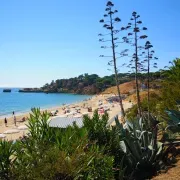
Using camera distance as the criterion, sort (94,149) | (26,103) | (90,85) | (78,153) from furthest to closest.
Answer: (90,85)
(26,103)
(94,149)
(78,153)

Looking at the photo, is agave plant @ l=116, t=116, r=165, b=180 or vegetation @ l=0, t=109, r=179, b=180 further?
agave plant @ l=116, t=116, r=165, b=180

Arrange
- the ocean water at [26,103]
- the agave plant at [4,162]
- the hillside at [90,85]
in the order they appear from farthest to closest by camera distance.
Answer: the hillside at [90,85], the ocean water at [26,103], the agave plant at [4,162]

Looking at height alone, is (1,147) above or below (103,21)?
below

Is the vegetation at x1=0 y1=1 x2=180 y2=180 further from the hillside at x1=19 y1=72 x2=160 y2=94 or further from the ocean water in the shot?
the hillside at x1=19 y1=72 x2=160 y2=94

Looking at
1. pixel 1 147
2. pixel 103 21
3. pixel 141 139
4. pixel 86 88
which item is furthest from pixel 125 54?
pixel 86 88

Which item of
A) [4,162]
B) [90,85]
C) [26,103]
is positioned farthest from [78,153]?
[90,85]

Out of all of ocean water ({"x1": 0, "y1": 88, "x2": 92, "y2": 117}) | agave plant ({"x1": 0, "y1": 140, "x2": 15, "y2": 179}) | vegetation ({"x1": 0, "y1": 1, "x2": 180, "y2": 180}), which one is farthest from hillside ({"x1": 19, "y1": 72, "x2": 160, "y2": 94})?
agave plant ({"x1": 0, "y1": 140, "x2": 15, "y2": 179})

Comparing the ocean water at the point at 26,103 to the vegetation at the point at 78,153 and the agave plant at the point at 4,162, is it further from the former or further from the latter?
the agave plant at the point at 4,162

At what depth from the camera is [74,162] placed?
366 cm

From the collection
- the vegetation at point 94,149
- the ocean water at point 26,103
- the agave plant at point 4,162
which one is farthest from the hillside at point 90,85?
the agave plant at point 4,162

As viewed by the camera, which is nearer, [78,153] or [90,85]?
[78,153]

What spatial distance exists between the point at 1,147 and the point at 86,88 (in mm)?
168478

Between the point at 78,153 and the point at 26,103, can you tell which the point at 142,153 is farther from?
the point at 26,103

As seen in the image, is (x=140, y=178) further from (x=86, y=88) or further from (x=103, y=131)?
(x=86, y=88)
